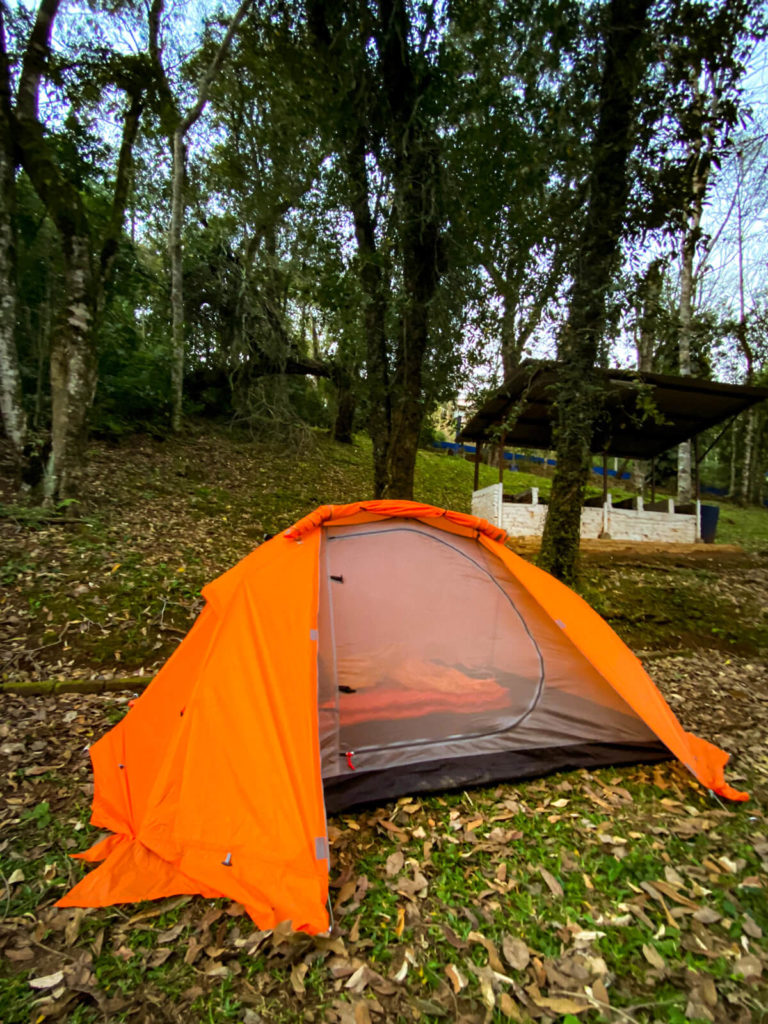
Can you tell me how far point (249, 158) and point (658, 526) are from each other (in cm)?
1040

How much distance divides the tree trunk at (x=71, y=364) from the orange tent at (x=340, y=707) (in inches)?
172

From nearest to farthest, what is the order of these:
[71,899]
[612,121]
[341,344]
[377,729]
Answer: [71,899], [377,729], [612,121], [341,344]

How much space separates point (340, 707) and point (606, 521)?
8.68 m

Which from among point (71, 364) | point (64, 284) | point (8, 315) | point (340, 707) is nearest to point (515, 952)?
point (340, 707)

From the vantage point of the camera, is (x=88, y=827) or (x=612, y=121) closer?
(x=88, y=827)

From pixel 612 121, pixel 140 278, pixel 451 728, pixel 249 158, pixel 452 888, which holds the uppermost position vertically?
pixel 249 158

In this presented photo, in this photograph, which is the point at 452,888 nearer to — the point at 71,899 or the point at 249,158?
the point at 71,899

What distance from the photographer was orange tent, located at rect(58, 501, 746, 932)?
2338 mm

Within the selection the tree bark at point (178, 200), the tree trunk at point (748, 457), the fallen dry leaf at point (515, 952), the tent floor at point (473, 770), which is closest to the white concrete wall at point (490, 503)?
the tent floor at point (473, 770)

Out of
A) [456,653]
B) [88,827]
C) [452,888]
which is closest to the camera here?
[452,888]

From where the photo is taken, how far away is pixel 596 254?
17.5 feet

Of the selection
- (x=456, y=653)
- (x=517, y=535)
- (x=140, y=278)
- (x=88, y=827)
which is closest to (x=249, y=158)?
(x=140, y=278)

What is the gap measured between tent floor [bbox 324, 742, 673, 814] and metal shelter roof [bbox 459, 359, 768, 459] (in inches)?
178

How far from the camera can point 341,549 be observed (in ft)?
11.6
